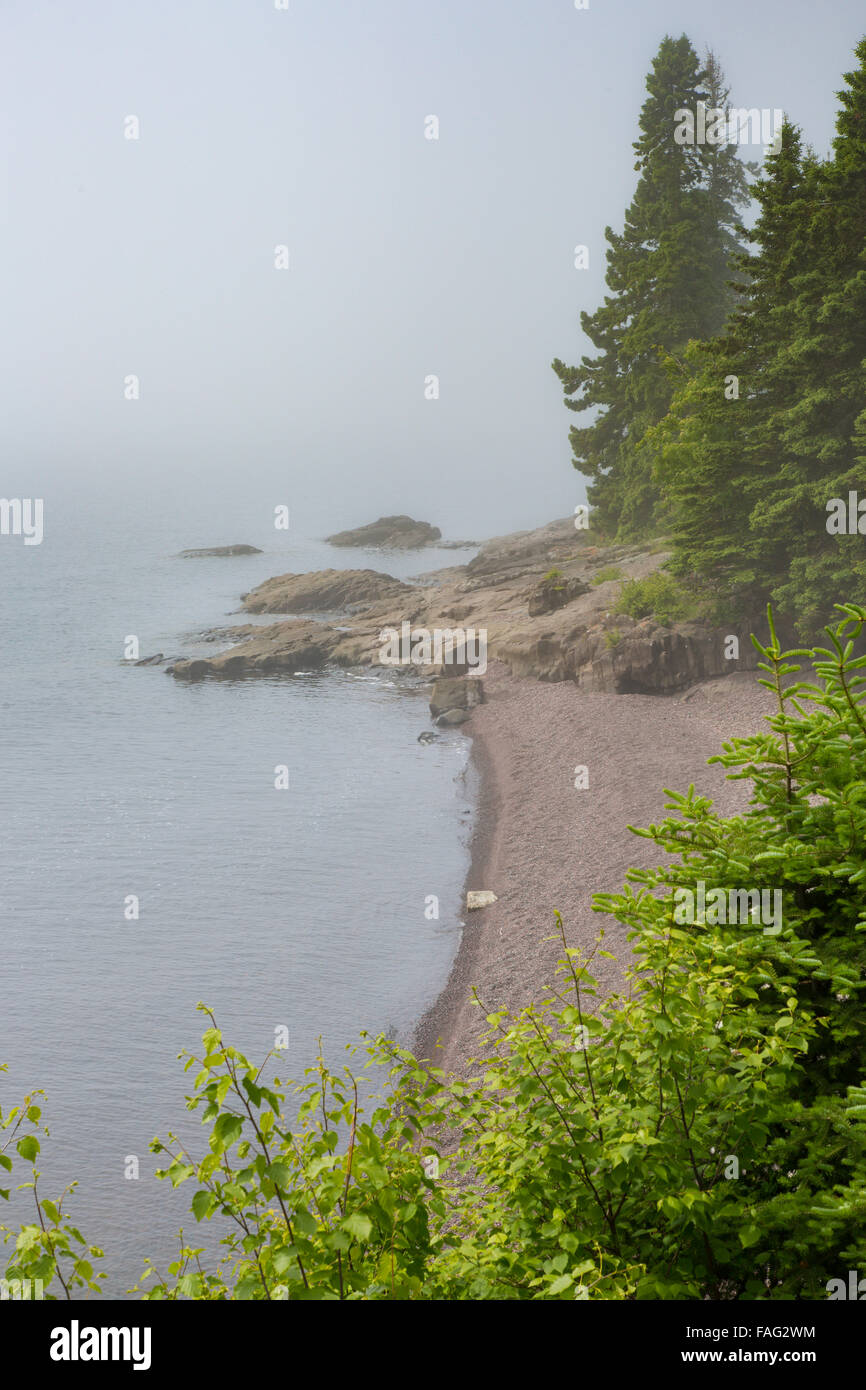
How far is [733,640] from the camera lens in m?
35.2

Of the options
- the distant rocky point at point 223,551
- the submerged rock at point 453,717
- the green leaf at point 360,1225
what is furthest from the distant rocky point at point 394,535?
the green leaf at point 360,1225

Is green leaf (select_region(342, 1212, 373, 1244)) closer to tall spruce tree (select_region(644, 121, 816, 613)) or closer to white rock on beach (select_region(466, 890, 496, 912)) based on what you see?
white rock on beach (select_region(466, 890, 496, 912))

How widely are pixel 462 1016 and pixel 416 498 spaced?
14228cm

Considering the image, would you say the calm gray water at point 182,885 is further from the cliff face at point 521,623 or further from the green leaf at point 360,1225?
the green leaf at point 360,1225

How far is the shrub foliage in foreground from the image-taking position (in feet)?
14.2

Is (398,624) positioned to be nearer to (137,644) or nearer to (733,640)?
(137,644)

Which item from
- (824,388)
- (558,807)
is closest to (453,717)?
(558,807)

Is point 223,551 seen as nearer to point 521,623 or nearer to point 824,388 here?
point 521,623

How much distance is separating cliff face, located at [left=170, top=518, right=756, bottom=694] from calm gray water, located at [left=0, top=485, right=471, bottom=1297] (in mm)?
3652

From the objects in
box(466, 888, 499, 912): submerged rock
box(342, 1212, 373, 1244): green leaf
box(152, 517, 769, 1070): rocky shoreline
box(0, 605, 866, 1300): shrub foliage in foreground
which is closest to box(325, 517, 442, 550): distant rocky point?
box(152, 517, 769, 1070): rocky shoreline

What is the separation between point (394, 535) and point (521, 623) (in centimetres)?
5989

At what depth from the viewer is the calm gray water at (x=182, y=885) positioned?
66.1 ft

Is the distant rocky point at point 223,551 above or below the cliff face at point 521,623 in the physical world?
above

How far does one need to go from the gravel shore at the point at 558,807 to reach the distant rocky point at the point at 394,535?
62542mm
